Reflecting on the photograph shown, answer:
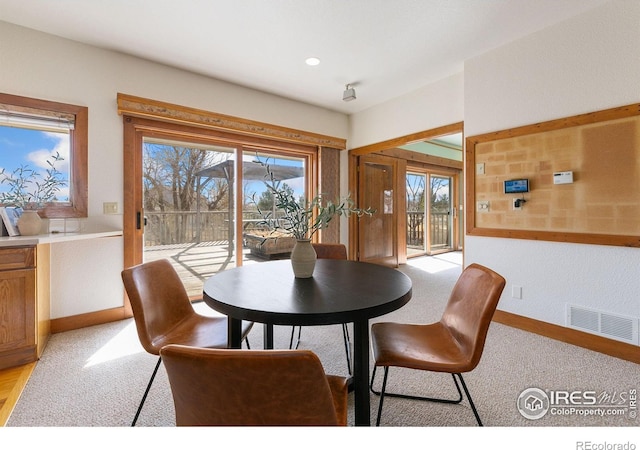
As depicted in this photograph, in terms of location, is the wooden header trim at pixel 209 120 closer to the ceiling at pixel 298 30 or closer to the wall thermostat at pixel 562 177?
the ceiling at pixel 298 30

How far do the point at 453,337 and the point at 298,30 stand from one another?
105 inches

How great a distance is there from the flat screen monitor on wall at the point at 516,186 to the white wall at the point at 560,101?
476 millimetres

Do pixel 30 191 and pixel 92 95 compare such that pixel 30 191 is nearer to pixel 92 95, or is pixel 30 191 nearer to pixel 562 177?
pixel 92 95

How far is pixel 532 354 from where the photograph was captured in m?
2.29

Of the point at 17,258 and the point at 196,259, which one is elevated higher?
the point at 17,258

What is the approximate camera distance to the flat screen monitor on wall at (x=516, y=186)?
274 centimetres

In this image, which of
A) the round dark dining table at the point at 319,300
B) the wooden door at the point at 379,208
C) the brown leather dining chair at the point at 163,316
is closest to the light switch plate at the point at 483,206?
the round dark dining table at the point at 319,300

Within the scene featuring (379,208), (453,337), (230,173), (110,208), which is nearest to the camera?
(453,337)

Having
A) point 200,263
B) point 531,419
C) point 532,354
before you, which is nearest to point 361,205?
point 200,263

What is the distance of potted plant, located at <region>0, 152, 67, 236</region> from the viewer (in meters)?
2.40

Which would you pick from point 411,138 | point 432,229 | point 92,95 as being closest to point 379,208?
point 411,138

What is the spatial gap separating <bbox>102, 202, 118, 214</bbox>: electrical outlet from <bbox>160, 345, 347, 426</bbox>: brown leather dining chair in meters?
2.80

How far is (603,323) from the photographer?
2.31 meters

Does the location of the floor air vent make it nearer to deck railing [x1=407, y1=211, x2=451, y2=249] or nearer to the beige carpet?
the beige carpet
